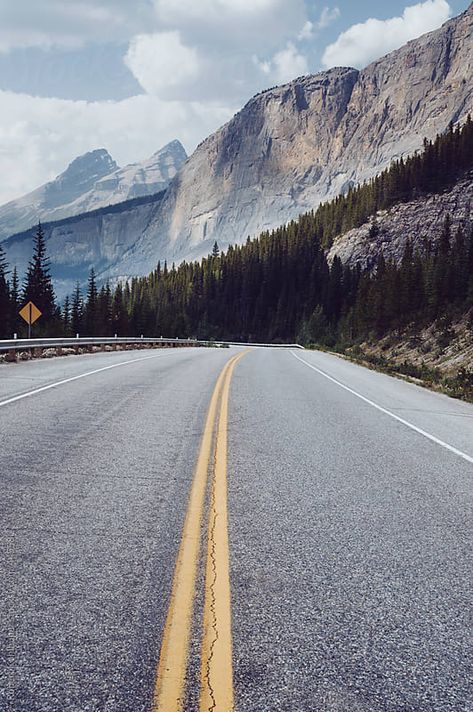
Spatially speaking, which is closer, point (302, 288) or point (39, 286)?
point (39, 286)

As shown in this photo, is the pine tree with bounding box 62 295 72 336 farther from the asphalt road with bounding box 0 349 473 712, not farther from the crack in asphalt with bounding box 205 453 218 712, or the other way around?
the crack in asphalt with bounding box 205 453 218 712

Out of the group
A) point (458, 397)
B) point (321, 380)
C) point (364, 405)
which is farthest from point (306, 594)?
point (321, 380)

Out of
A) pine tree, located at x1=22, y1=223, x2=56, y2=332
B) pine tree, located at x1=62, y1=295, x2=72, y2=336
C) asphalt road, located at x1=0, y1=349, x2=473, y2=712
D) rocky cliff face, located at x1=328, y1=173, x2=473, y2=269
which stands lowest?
asphalt road, located at x1=0, y1=349, x2=473, y2=712

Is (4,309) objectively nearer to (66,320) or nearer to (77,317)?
(66,320)

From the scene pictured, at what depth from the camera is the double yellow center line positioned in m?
2.36

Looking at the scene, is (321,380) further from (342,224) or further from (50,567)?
(342,224)

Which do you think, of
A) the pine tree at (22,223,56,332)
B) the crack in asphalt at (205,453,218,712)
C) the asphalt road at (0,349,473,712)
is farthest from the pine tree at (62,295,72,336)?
the crack in asphalt at (205,453,218,712)

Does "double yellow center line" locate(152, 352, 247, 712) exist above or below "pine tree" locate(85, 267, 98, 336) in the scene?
below

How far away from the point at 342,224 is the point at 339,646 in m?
135

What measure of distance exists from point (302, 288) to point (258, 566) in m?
119

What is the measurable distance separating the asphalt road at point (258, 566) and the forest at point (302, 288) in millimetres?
44286

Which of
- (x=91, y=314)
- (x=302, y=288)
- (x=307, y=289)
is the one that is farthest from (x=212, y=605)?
(x=302, y=288)

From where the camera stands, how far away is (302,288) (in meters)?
121

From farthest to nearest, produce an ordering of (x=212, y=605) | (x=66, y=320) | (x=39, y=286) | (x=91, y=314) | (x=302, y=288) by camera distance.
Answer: (x=302, y=288) → (x=91, y=314) → (x=66, y=320) → (x=39, y=286) → (x=212, y=605)
